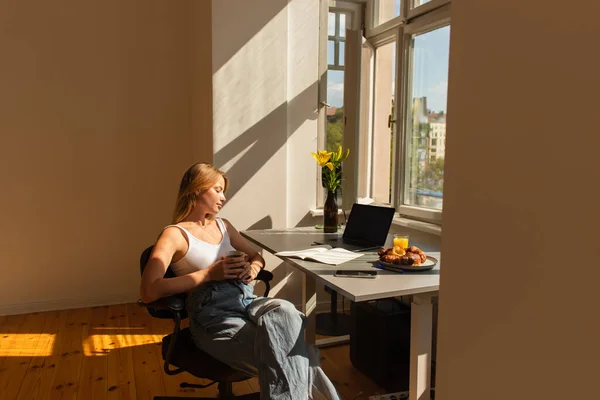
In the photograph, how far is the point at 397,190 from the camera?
3242mm

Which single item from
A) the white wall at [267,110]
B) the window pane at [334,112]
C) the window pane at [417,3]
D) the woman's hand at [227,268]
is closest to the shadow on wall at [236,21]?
the white wall at [267,110]

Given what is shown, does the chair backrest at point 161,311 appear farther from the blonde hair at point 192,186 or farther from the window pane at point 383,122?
the window pane at point 383,122

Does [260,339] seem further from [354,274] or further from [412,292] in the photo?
[412,292]

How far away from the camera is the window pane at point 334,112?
356 cm

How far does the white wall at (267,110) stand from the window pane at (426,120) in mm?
686

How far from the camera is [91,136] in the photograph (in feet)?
12.0

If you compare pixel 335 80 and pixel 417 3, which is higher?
pixel 417 3

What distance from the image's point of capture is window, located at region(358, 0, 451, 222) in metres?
2.94

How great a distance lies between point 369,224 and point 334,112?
4.00ft

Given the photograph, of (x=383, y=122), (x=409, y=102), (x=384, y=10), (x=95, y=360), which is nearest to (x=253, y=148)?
(x=383, y=122)

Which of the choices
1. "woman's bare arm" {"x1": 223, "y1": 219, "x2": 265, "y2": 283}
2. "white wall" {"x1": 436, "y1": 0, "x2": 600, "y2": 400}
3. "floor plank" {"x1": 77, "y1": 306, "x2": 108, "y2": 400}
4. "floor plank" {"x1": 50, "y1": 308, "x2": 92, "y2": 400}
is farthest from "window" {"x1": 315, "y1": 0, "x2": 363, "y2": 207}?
"white wall" {"x1": 436, "y1": 0, "x2": 600, "y2": 400}

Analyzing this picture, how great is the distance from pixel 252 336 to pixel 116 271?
2307 mm

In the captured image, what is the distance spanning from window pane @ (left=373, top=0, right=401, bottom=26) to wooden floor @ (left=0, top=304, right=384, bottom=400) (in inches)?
Answer: 84.1

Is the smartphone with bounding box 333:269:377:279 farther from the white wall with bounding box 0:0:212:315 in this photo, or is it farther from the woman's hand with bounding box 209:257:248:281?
the white wall with bounding box 0:0:212:315
